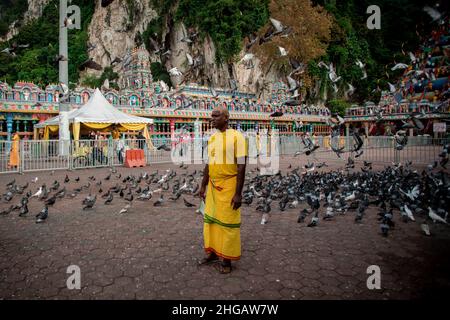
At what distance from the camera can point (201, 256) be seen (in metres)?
3.76

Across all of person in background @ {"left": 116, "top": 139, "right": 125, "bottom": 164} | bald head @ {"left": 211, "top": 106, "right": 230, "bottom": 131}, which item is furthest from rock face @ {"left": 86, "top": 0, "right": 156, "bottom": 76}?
bald head @ {"left": 211, "top": 106, "right": 230, "bottom": 131}

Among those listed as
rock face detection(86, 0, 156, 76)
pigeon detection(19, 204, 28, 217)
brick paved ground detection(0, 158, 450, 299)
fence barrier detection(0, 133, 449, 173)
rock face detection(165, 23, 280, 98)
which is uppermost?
rock face detection(86, 0, 156, 76)

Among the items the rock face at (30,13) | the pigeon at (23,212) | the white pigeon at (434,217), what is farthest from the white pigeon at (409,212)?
the rock face at (30,13)

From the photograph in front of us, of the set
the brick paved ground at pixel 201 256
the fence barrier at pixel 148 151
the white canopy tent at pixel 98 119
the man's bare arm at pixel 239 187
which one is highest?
the white canopy tent at pixel 98 119

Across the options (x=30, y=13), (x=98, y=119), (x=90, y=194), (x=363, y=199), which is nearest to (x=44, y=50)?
(x=30, y=13)

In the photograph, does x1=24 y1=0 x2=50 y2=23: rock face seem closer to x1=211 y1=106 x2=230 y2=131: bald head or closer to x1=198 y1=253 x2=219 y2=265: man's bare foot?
x1=211 y1=106 x2=230 y2=131: bald head

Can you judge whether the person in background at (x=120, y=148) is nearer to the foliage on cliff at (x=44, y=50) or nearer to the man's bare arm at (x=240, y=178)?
the man's bare arm at (x=240, y=178)

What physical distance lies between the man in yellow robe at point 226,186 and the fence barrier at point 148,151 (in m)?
8.83

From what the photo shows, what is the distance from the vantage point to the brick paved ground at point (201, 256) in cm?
289

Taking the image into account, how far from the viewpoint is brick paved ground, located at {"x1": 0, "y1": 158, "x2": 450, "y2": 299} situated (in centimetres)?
289

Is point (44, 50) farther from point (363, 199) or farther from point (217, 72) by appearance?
point (363, 199)

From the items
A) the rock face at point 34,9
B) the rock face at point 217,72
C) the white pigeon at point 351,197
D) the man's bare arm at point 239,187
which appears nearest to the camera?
the man's bare arm at point 239,187

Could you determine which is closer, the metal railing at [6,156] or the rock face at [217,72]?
the metal railing at [6,156]

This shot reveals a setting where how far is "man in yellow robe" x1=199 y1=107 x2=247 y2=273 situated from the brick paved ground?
0.31m
